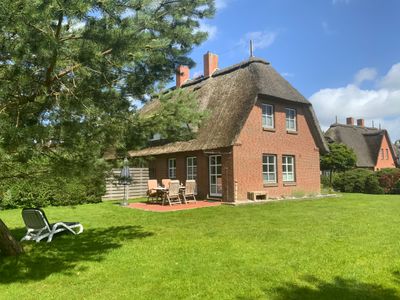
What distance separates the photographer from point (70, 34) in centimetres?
491

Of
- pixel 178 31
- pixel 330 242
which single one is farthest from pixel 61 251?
pixel 330 242

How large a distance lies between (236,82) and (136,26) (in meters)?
14.8

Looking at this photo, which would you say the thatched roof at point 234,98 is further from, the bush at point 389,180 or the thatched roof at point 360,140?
the thatched roof at point 360,140

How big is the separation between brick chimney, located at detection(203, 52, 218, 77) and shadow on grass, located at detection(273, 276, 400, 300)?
18836 mm

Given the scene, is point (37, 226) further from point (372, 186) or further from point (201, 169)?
point (372, 186)

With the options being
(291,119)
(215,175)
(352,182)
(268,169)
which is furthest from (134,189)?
(352,182)

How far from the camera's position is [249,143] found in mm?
17312

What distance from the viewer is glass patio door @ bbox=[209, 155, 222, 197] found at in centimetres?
1756

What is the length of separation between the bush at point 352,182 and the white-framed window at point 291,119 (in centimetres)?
1000

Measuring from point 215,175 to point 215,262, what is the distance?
1192 cm

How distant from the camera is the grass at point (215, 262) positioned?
4648 mm

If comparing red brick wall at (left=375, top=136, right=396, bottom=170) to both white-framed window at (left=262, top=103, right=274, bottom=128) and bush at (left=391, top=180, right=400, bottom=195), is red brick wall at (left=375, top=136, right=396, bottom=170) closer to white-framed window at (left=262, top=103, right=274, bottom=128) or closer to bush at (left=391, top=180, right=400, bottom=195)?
bush at (left=391, top=180, right=400, bottom=195)

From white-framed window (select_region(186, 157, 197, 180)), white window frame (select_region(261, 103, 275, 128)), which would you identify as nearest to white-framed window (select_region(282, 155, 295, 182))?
white window frame (select_region(261, 103, 275, 128))

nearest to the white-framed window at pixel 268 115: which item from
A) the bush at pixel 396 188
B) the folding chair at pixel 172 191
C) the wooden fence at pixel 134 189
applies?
the folding chair at pixel 172 191
